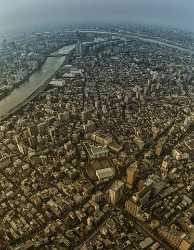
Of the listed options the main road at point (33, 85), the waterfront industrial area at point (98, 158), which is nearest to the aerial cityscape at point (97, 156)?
the waterfront industrial area at point (98, 158)

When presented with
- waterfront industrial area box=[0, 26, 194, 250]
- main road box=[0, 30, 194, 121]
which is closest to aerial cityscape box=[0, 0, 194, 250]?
waterfront industrial area box=[0, 26, 194, 250]

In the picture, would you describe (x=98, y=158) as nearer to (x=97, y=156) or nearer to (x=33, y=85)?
(x=97, y=156)

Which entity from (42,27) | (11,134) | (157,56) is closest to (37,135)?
(11,134)

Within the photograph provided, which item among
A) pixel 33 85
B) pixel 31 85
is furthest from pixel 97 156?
pixel 31 85

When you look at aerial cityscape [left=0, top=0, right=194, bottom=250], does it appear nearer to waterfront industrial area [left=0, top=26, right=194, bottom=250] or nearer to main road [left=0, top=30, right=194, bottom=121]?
waterfront industrial area [left=0, top=26, right=194, bottom=250]

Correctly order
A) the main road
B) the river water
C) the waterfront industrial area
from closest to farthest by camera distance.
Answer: the waterfront industrial area < the main road < the river water

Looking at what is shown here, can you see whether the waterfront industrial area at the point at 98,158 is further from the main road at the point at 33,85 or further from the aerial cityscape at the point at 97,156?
the main road at the point at 33,85
